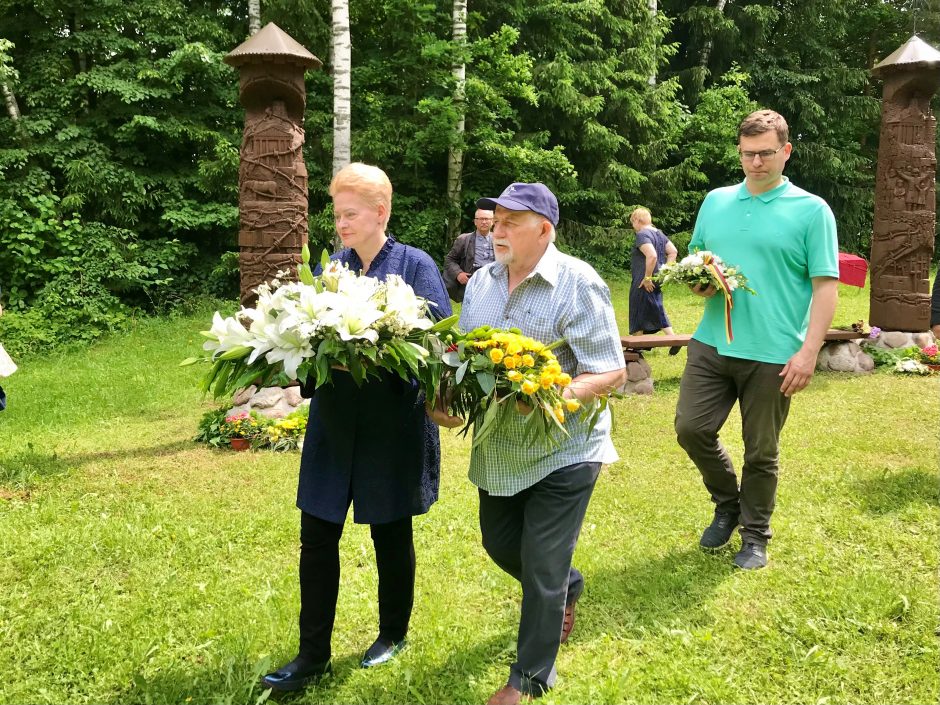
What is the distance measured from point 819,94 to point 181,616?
2510 cm

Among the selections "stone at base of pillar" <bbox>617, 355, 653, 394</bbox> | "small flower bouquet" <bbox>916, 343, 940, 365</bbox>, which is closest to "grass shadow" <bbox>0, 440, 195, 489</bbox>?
"stone at base of pillar" <bbox>617, 355, 653, 394</bbox>

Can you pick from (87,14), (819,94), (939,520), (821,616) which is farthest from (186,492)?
(819,94)

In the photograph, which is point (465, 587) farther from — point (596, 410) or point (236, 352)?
point (236, 352)

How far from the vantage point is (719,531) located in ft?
14.5

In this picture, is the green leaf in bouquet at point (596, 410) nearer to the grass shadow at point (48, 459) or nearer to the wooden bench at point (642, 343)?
the grass shadow at point (48, 459)

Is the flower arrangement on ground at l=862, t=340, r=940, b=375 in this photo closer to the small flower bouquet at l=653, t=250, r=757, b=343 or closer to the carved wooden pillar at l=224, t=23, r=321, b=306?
the small flower bouquet at l=653, t=250, r=757, b=343

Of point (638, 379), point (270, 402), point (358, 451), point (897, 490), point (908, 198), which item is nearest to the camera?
point (358, 451)

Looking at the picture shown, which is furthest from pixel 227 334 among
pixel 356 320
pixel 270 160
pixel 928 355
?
pixel 928 355

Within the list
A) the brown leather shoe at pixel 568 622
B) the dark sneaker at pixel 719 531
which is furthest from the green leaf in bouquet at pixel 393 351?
the dark sneaker at pixel 719 531

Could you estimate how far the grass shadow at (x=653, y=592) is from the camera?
143 inches

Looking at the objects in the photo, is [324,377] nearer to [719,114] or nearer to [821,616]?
[821,616]

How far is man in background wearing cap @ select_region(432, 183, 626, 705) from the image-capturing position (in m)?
2.84

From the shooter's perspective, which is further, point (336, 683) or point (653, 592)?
point (653, 592)

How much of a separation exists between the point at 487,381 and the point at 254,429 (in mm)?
4551
